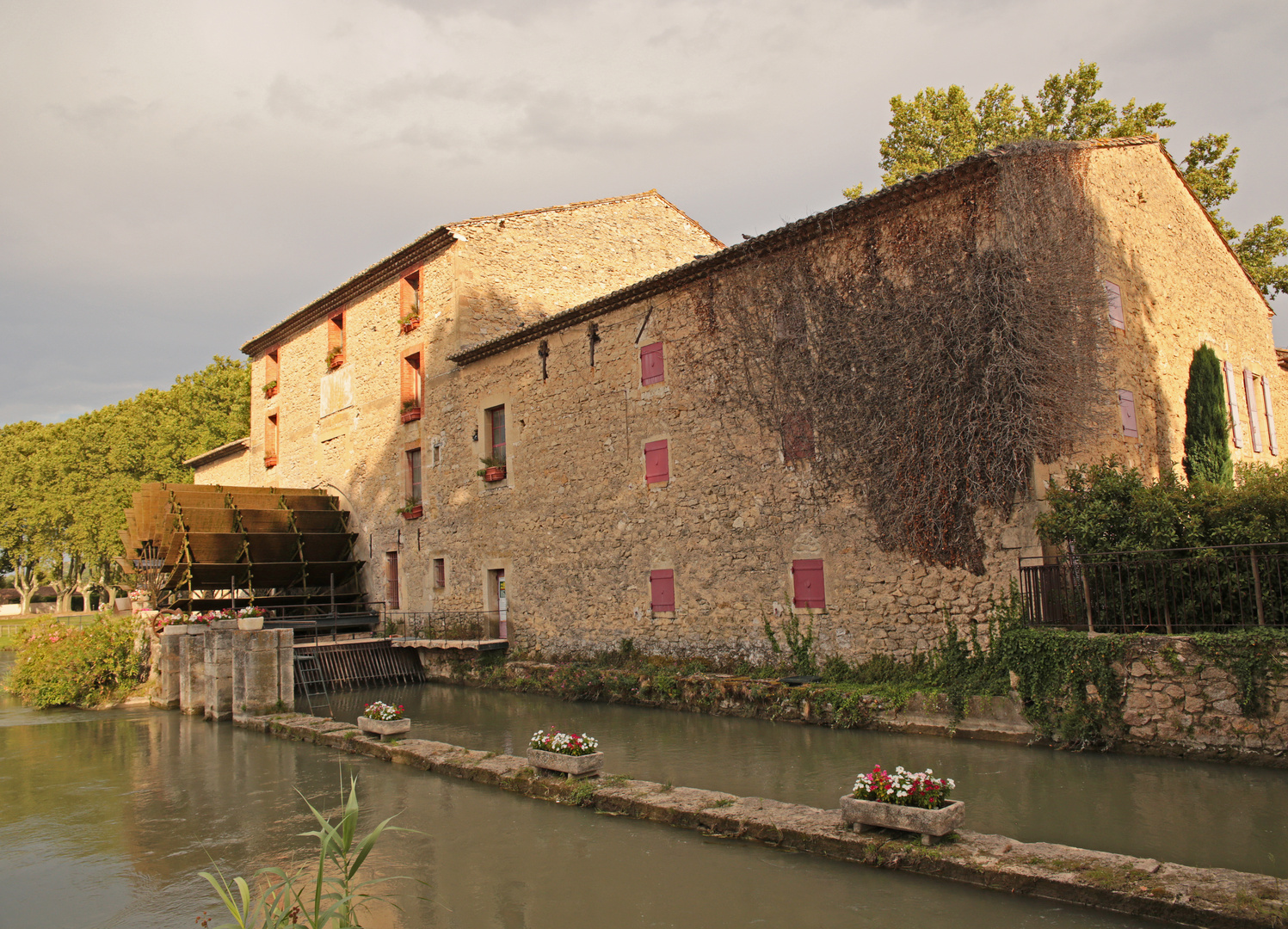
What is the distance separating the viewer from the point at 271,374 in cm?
2481

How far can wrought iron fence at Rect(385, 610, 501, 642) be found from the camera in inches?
638

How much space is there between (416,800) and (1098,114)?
19.5 meters

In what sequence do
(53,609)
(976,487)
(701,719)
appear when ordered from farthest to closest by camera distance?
(53,609), (701,719), (976,487)

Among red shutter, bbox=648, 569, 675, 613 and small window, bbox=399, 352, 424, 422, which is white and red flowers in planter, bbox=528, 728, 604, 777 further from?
small window, bbox=399, 352, 424, 422

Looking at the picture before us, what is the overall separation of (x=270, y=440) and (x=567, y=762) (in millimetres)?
21092

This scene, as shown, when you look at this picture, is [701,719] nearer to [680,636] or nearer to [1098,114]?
[680,636]

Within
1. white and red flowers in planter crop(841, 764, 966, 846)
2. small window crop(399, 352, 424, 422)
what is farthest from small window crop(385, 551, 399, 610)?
white and red flowers in planter crop(841, 764, 966, 846)

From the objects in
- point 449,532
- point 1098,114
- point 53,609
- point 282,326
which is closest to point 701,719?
point 449,532

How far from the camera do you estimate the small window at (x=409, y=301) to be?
61.7ft

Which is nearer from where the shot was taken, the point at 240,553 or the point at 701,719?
the point at 701,719

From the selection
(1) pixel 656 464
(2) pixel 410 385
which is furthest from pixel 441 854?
(2) pixel 410 385

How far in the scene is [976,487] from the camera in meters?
9.16

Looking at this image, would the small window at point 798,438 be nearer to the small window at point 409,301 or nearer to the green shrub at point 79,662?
the small window at point 409,301

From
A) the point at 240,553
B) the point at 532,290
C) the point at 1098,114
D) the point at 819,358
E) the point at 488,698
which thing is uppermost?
the point at 1098,114
